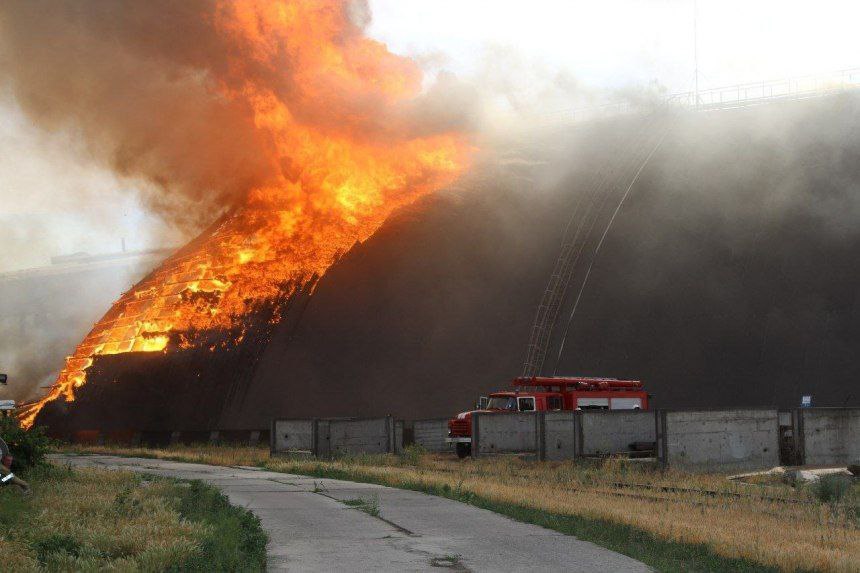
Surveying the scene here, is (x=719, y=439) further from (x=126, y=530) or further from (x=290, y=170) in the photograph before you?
(x=290, y=170)

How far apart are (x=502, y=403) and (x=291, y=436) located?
754 centimetres

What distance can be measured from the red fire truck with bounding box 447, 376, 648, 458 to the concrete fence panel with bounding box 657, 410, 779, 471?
220 inches

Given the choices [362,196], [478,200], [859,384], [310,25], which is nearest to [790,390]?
[859,384]

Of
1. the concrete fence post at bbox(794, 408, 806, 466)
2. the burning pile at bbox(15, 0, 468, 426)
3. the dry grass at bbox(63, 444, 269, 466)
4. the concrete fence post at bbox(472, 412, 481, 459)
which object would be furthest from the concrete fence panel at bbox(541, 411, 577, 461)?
the burning pile at bbox(15, 0, 468, 426)

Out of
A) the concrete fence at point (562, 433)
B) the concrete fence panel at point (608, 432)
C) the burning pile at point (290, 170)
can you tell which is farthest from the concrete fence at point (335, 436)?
the burning pile at point (290, 170)

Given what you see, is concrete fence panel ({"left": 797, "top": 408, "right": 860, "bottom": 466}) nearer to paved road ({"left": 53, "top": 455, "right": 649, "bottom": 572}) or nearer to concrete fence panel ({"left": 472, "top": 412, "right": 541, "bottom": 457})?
concrete fence panel ({"left": 472, "top": 412, "right": 541, "bottom": 457})

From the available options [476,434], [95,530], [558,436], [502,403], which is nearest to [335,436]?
[502,403]

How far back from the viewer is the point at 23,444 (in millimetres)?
22750

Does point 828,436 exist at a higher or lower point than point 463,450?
higher

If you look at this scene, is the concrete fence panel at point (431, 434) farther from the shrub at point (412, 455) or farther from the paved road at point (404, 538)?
the paved road at point (404, 538)

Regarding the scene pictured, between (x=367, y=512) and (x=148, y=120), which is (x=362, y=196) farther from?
(x=367, y=512)

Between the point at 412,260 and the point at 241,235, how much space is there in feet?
26.1

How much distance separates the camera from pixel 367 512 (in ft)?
54.9

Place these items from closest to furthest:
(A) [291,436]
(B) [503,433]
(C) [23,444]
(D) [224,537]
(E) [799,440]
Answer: (D) [224,537] < (C) [23,444] < (E) [799,440] < (B) [503,433] < (A) [291,436]
